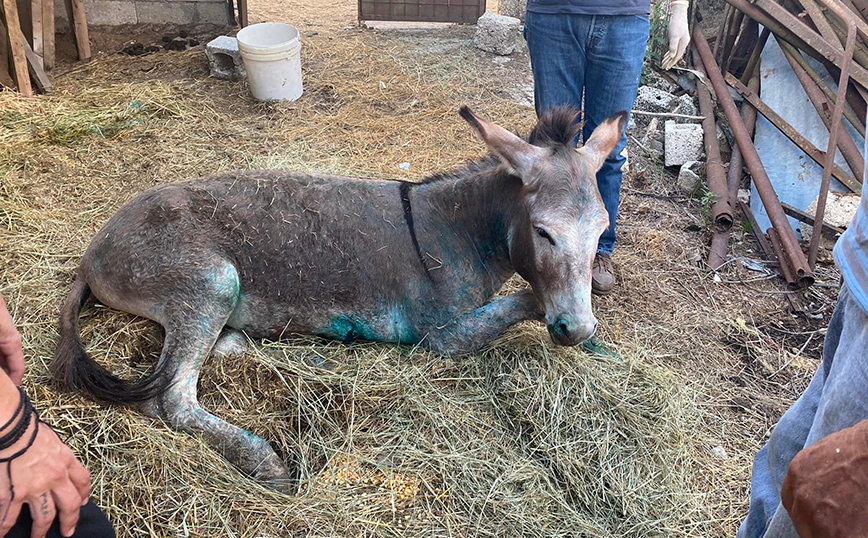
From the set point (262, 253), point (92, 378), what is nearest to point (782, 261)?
point (262, 253)

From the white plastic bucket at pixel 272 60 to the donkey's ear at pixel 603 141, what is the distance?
13.8 feet

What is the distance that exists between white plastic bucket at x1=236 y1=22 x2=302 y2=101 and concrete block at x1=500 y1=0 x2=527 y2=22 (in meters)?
4.18

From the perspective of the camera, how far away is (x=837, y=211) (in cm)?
504

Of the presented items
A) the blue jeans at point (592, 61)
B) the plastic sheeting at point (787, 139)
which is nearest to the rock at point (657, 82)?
the plastic sheeting at point (787, 139)

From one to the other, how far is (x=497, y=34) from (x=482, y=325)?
21.7 ft

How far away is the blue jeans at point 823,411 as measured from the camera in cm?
115

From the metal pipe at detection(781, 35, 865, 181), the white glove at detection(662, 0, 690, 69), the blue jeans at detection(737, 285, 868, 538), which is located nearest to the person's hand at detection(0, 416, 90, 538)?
the blue jeans at detection(737, 285, 868, 538)

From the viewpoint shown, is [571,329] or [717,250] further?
[717,250]

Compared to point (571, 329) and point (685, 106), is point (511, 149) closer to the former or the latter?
point (571, 329)

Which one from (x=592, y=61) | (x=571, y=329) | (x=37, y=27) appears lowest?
(x=571, y=329)

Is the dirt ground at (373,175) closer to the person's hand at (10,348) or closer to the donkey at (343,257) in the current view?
the donkey at (343,257)

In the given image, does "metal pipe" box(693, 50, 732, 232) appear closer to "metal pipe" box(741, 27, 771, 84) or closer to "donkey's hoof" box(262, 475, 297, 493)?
"metal pipe" box(741, 27, 771, 84)

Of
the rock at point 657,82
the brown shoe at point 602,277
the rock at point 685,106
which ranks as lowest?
the brown shoe at point 602,277

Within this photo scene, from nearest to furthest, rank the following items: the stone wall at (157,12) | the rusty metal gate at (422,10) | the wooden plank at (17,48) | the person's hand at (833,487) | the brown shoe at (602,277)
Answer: the person's hand at (833,487)
the brown shoe at (602,277)
the wooden plank at (17,48)
the stone wall at (157,12)
the rusty metal gate at (422,10)
